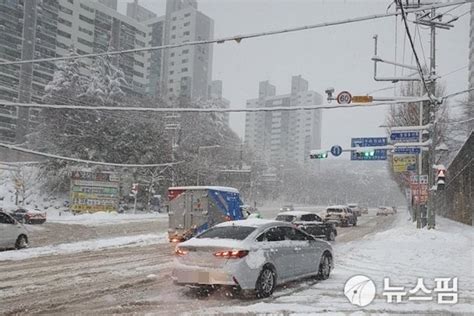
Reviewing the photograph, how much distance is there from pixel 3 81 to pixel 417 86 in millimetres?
64408

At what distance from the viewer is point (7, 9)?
88562mm

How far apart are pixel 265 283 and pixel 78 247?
1221cm

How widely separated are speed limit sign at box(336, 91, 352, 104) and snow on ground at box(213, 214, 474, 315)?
5151 mm

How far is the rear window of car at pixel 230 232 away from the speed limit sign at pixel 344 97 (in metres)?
8.34

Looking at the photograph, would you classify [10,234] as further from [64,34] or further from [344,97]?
[64,34]

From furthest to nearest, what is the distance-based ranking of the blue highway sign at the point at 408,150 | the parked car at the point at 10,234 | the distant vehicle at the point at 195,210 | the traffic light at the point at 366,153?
the traffic light at the point at 366,153
the blue highway sign at the point at 408,150
the distant vehicle at the point at 195,210
the parked car at the point at 10,234

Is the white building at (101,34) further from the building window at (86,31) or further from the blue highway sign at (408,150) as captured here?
the blue highway sign at (408,150)

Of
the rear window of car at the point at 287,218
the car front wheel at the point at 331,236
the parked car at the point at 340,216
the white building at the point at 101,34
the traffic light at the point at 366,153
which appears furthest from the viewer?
the white building at the point at 101,34

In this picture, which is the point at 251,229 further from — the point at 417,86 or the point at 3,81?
the point at 3,81

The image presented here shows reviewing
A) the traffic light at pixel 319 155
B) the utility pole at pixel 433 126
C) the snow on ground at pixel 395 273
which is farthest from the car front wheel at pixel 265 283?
the traffic light at pixel 319 155

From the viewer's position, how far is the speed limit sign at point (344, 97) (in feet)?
60.1

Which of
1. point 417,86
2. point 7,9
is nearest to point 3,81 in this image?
point 7,9

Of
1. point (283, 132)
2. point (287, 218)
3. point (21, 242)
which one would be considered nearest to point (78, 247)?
point (21, 242)

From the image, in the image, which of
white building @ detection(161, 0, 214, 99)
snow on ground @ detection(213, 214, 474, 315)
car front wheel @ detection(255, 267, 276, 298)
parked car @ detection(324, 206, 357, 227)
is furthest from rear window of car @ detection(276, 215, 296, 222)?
white building @ detection(161, 0, 214, 99)
